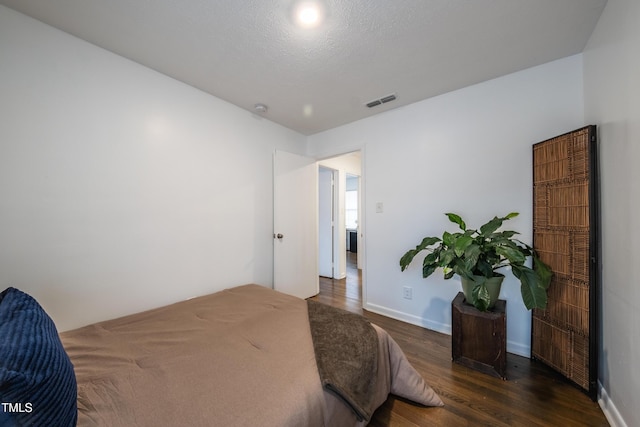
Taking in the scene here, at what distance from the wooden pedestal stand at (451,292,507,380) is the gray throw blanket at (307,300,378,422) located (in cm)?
94

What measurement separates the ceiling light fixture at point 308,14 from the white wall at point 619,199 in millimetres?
1630

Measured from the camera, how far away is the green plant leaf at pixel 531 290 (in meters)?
1.65

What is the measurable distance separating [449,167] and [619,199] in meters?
1.23

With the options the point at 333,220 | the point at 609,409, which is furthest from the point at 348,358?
the point at 333,220

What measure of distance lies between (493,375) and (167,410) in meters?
2.12

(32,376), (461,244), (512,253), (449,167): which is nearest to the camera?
(32,376)

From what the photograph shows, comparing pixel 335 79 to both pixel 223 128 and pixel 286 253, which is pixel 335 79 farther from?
pixel 286 253

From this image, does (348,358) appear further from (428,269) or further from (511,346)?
(511,346)

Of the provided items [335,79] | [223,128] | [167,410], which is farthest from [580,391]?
[223,128]

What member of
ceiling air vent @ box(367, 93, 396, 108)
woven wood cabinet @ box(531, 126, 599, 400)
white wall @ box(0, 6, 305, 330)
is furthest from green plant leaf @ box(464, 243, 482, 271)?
white wall @ box(0, 6, 305, 330)

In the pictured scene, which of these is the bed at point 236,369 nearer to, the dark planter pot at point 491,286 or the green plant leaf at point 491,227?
the dark planter pot at point 491,286

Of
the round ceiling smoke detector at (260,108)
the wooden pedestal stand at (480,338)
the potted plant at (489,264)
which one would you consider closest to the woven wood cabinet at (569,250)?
the potted plant at (489,264)

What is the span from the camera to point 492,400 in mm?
1562

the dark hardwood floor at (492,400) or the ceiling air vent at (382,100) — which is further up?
the ceiling air vent at (382,100)
